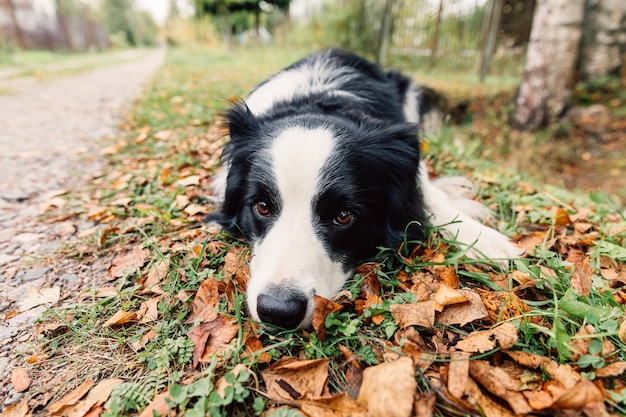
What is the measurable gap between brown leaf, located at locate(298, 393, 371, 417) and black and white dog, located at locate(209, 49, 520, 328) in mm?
339

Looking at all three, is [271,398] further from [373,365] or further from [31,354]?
[31,354]

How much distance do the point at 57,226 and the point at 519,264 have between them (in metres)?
2.93

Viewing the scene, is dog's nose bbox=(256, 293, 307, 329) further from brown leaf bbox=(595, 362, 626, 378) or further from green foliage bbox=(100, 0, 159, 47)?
green foliage bbox=(100, 0, 159, 47)

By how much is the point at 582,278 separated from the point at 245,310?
1.64 metres

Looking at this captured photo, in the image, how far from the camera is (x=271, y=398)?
1312mm

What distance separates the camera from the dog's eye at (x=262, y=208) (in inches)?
79.0

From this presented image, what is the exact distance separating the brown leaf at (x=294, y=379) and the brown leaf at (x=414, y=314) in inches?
15.1

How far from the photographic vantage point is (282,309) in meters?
1.50

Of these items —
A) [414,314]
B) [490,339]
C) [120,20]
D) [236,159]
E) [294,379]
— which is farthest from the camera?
[120,20]

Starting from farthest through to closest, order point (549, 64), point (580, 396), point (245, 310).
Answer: point (549, 64) < point (245, 310) < point (580, 396)

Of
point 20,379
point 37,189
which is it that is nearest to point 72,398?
point 20,379

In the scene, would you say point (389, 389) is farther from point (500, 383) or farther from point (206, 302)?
point (206, 302)

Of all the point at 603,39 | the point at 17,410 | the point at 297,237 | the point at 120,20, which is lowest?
the point at 17,410

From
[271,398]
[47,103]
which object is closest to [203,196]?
[271,398]
